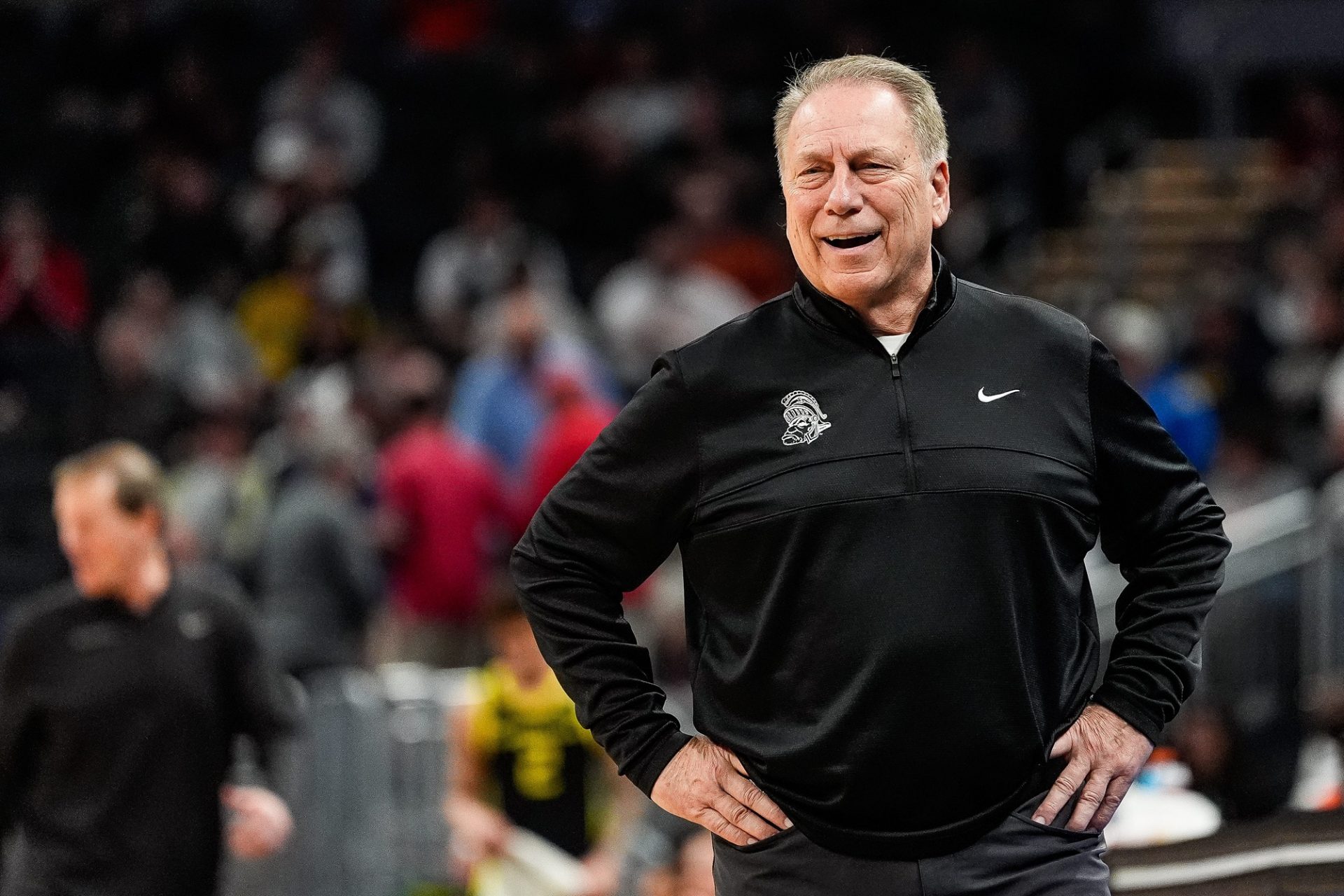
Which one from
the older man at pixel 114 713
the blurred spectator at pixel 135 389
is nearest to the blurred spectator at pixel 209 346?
the blurred spectator at pixel 135 389

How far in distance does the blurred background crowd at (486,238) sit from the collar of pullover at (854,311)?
5298 millimetres

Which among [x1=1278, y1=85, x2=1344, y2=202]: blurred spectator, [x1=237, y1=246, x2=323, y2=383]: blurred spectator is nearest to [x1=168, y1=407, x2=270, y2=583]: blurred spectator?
[x1=237, y1=246, x2=323, y2=383]: blurred spectator

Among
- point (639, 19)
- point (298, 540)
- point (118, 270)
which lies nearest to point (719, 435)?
point (298, 540)

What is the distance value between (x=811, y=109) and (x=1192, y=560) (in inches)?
37.5

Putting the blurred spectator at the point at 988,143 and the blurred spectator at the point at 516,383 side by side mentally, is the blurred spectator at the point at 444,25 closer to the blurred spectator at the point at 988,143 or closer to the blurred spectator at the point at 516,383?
the blurred spectator at the point at 988,143

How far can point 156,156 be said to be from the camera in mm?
13812

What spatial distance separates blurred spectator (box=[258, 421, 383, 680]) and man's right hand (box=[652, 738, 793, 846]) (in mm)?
A: 6673

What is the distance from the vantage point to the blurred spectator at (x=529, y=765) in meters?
7.32

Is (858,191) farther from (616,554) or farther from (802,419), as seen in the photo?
(616,554)

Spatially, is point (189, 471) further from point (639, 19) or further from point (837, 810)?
point (837, 810)

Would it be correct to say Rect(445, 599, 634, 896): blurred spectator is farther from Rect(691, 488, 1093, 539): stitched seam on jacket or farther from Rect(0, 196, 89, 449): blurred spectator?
Rect(0, 196, 89, 449): blurred spectator

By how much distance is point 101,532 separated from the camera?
565 cm

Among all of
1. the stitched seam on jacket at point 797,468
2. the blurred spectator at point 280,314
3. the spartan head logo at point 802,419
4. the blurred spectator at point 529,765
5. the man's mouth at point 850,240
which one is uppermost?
the blurred spectator at point 280,314

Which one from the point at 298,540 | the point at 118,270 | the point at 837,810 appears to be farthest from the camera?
the point at 118,270
